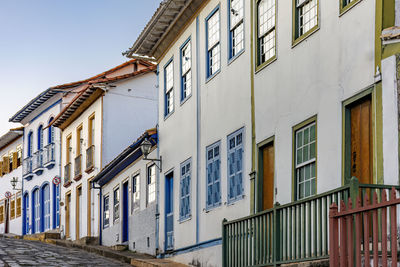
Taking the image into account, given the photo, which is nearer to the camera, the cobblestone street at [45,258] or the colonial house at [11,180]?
the cobblestone street at [45,258]

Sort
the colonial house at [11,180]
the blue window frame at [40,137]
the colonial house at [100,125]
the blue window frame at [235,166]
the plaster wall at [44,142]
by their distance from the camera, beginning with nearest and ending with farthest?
the blue window frame at [235,166], the colonial house at [100,125], the plaster wall at [44,142], the blue window frame at [40,137], the colonial house at [11,180]

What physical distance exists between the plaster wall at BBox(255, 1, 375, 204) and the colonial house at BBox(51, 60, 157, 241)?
587 inches

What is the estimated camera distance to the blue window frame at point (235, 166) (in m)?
16.0

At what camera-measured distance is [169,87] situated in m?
21.7

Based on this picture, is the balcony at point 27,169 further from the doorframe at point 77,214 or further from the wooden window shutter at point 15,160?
the doorframe at point 77,214

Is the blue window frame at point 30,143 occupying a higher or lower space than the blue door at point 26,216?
higher

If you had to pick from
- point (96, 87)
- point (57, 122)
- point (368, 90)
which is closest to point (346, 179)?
point (368, 90)

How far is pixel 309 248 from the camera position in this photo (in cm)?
1074

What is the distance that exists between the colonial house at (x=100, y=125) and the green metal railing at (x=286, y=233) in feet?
51.6

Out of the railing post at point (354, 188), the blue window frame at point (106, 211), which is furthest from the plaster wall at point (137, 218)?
the railing post at point (354, 188)

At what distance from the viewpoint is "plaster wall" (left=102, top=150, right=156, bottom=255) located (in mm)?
22797

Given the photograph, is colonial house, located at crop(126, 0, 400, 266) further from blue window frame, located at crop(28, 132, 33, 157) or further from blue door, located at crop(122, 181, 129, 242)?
blue window frame, located at crop(28, 132, 33, 157)

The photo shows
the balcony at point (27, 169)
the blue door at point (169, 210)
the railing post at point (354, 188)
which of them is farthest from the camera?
the balcony at point (27, 169)

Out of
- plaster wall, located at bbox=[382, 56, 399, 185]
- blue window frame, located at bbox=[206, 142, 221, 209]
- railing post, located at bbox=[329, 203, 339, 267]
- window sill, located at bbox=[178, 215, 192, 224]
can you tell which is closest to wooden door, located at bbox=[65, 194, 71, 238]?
window sill, located at bbox=[178, 215, 192, 224]
